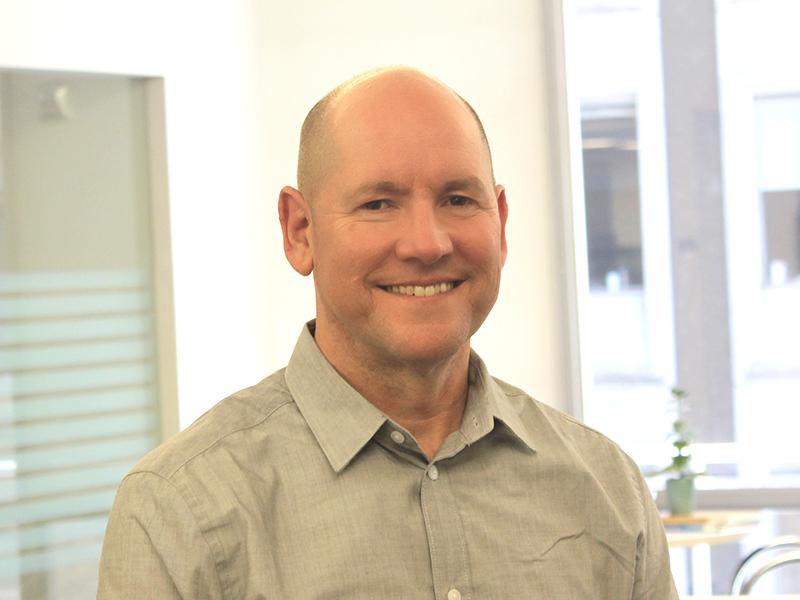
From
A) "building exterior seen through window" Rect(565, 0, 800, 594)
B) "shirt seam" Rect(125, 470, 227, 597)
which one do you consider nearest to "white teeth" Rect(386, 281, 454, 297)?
"shirt seam" Rect(125, 470, 227, 597)

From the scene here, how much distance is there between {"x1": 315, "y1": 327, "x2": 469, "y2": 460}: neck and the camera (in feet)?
4.34

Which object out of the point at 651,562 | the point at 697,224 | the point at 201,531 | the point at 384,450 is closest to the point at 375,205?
the point at 384,450

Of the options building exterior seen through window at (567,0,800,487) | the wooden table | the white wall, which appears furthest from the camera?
building exterior seen through window at (567,0,800,487)

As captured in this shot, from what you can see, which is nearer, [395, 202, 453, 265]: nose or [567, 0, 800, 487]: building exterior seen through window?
[395, 202, 453, 265]: nose

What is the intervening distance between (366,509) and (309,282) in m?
3.04

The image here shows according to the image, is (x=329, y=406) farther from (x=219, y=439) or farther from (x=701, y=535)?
(x=701, y=535)

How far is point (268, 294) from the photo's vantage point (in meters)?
4.21

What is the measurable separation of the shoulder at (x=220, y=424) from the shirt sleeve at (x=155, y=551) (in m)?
0.03

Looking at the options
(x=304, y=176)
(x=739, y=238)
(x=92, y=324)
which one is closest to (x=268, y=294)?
(x=92, y=324)

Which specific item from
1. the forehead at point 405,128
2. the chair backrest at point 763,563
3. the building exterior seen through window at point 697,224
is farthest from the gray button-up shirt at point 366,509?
the building exterior seen through window at point 697,224

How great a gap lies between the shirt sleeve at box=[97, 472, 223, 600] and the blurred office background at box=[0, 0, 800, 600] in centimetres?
190

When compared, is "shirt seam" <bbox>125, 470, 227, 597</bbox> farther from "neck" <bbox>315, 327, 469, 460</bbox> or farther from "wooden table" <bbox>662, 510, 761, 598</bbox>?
"wooden table" <bbox>662, 510, 761, 598</bbox>

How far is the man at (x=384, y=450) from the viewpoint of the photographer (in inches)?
47.1

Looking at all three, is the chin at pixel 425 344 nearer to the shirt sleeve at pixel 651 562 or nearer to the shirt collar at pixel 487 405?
the shirt collar at pixel 487 405
